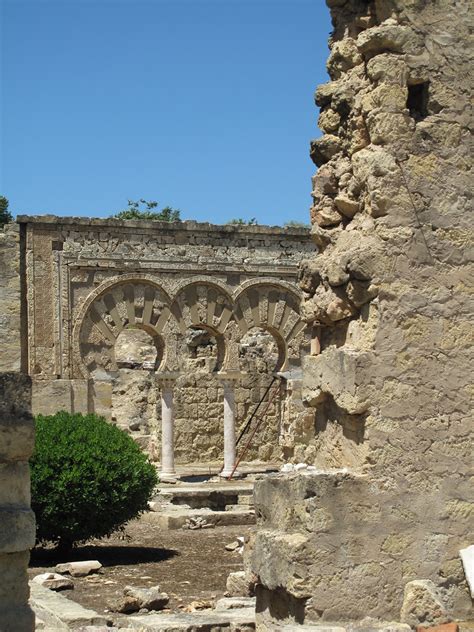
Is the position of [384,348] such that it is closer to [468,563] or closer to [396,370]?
[396,370]

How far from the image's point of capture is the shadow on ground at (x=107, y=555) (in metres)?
11.3

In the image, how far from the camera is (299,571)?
5590 millimetres

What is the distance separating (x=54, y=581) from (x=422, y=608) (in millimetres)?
4773

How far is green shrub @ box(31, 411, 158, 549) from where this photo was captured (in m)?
11.1

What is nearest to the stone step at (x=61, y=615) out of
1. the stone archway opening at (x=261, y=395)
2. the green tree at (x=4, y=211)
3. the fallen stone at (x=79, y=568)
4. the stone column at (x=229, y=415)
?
the fallen stone at (x=79, y=568)

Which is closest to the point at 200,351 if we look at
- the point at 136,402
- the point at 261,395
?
the point at 261,395

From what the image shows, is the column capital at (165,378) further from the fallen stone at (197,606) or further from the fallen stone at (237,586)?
the fallen stone at (237,586)

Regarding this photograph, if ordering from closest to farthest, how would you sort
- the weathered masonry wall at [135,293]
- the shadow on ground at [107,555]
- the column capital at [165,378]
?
the shadow on ground at [107,555]
the weathered masonry wall at [135,293]
the column capital at [165,378]

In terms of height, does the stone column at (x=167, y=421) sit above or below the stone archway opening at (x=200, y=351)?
below

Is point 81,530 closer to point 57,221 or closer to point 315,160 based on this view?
point 315,160

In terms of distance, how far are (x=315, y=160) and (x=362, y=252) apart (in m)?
1.02

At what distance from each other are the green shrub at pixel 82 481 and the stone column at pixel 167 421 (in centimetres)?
652

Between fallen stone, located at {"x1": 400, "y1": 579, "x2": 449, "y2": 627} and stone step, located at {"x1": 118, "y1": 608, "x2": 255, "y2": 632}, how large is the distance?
1.40 m

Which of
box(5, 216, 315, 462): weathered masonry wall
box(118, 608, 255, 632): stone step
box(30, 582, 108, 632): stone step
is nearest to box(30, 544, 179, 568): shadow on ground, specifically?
box(30, 582, 108, 632): stone step
